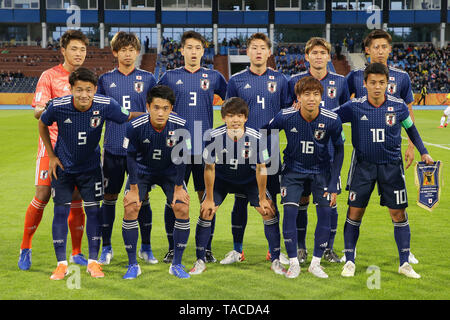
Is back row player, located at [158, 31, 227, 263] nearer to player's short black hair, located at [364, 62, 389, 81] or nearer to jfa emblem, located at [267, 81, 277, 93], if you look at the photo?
jfa emblem, located at [267, 81, 277, 93]

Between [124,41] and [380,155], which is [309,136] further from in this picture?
[124,41]

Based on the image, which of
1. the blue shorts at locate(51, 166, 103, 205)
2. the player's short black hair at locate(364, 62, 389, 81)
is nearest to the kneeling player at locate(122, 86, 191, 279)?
the blue shorts at locate(51, 166, 103, 205)

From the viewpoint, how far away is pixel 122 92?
620 cm

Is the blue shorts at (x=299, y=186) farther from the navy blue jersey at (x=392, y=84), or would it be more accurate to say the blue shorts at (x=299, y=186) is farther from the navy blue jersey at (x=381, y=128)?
the navy blue jersey at (x=392, y=84)

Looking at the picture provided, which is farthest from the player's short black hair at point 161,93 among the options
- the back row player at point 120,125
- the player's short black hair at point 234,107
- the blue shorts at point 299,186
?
the blue shorts at point 299,186

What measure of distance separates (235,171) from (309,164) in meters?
0.75

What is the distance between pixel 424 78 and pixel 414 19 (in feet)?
43.6

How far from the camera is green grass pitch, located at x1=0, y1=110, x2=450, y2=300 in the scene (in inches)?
199

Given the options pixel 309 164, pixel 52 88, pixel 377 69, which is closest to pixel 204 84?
pixel 309 164

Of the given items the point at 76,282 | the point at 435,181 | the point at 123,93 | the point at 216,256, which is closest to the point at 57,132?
the point at 123,93

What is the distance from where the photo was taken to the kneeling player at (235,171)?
5664 mm

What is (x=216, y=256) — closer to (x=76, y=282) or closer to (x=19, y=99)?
(x=76, y=282)

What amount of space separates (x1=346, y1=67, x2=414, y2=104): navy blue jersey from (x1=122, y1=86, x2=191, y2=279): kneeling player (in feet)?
6.83

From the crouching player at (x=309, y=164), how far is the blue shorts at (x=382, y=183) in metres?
0.20
